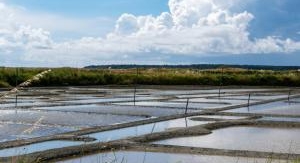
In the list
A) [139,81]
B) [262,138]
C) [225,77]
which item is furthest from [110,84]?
[262,138]

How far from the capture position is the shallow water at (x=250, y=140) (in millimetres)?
9156

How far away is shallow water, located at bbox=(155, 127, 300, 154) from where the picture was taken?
9.16m

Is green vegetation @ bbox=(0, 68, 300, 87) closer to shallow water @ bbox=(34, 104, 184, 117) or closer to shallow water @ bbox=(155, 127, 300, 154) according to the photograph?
shallow water @ bbox=(34, 104, 184, 117)

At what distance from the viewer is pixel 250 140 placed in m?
10.2

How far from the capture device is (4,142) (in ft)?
29.0

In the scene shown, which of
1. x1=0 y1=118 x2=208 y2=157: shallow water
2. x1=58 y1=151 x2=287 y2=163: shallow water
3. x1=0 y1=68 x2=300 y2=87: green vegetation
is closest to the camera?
x1=58 y1=151 x2=287 y2=163: shallow water

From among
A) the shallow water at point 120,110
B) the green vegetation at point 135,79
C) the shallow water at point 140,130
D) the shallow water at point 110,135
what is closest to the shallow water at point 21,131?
the shallow water at point 110,135

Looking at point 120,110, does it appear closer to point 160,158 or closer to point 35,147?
point 35,147

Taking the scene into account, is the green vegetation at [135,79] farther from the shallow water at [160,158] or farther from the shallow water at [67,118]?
the shallow water at [160,158]

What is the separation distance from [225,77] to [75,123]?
1081 inches

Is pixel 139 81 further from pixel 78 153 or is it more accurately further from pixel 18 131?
pixel 78 153

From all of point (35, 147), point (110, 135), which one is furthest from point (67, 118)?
point (35, 147)

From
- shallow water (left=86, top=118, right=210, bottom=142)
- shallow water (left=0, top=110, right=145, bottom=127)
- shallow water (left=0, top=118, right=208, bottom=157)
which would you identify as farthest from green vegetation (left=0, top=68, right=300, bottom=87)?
shallow water (left=0, top=118, right=208, bottom=157)

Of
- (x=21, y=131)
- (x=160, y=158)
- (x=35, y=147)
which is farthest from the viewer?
(x=21, y=131)
